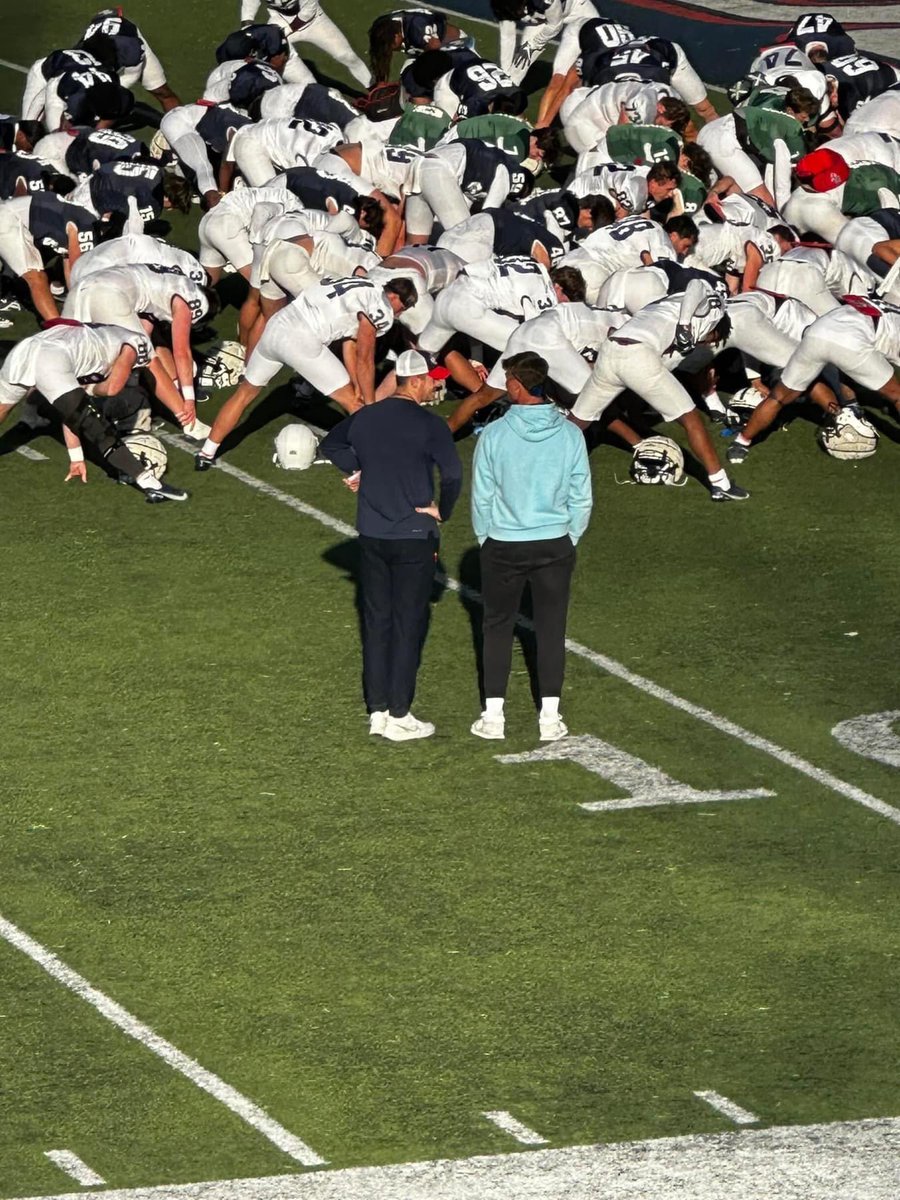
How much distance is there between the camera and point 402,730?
1130 cm

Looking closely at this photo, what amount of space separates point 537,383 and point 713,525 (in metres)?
4.12

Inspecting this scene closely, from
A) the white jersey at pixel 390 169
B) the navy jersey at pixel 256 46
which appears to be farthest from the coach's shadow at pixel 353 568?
the navy jersey at pixel 256 46

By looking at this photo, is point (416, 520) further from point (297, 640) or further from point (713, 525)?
point (713, 525)

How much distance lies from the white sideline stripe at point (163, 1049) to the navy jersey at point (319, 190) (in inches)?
381

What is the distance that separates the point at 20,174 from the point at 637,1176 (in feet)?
43.5

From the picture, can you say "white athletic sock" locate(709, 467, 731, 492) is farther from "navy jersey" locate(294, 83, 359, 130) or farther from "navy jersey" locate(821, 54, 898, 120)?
"navy jersey" locate(821, 54, 898, 120)

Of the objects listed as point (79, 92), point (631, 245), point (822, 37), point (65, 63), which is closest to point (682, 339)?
point (631, 245)

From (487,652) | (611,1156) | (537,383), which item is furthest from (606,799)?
(611,1156)

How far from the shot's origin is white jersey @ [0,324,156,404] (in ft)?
48.6

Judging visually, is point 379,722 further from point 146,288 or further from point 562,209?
point 562,209

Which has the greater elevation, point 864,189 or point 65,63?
point 65,63

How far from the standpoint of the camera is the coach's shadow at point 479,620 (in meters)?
12.1

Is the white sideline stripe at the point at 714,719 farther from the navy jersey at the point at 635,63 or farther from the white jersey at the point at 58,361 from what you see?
the navy jersey at the point at 635,63

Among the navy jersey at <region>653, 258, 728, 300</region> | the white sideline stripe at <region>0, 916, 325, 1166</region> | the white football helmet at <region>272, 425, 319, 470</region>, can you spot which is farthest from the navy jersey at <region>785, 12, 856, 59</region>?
the white sideline stripe at <region>0, 916, 325, 1166</region>
